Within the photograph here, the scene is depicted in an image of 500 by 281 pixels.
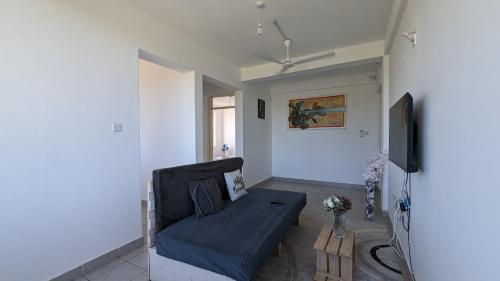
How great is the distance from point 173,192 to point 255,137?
3266 mm

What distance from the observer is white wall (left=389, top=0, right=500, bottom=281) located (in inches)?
29.8

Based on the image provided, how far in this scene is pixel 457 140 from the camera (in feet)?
3.32

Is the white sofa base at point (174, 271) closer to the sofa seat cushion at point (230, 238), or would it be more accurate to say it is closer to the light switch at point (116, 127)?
the sofa seat cushion at point (230, 238)

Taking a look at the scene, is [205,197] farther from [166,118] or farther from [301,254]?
[166,118]

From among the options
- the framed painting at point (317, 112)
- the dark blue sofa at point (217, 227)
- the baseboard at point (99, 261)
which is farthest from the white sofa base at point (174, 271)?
the framed painting at point (317, 112)

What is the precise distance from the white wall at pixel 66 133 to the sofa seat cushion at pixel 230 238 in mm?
838

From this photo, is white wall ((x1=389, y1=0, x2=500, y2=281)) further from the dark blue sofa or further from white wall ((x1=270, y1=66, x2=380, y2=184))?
white wall ((x1=270, y1=66, x2=380, y2=184))

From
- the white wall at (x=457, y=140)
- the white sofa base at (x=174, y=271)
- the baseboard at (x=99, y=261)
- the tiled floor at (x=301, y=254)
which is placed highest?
the white wall at (x=457, y=140)

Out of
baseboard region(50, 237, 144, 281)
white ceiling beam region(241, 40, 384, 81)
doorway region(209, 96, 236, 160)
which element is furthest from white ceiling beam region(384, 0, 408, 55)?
doorway region(209, 96, 236, 160)

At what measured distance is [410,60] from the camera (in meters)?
1.91

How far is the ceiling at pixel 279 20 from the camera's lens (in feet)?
7.98

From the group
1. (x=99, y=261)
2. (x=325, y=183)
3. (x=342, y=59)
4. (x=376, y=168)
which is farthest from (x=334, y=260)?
(x=325, y=183)

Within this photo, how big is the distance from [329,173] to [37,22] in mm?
5396

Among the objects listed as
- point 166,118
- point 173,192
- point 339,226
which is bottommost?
point 339,226
